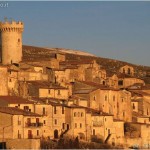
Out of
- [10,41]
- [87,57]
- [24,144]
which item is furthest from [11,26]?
[87,57]

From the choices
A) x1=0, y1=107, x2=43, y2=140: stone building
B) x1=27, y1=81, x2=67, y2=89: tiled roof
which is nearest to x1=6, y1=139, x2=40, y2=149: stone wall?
x1=0, y1=107, x2=43, y2=140: stone building

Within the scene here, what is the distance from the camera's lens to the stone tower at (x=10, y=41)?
100438mm

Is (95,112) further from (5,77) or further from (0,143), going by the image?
(0,143)

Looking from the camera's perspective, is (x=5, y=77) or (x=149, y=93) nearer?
(x=5, y=77)

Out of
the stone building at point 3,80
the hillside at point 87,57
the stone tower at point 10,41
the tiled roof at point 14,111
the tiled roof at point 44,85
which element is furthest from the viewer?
the hillside at point 87,57

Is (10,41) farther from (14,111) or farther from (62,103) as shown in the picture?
(14,111)

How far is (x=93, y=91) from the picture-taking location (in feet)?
300

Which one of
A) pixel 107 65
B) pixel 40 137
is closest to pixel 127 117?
pixel 40 137

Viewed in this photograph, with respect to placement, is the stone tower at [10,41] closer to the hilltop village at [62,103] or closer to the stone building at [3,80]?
the hilltop village at [62,103]

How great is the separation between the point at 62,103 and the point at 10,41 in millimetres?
16962

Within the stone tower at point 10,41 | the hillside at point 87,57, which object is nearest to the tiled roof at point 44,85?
the stone tower at point 10,41

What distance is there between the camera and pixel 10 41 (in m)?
100

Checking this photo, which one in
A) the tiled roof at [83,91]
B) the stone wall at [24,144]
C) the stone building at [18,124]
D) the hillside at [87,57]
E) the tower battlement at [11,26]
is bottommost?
the stone wall at [24,144]

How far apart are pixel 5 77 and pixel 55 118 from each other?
7.04 m
